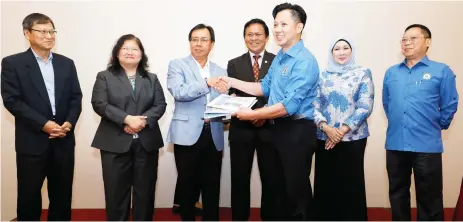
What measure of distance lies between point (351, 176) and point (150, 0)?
253cm

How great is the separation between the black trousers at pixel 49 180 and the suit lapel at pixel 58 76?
0.33 m

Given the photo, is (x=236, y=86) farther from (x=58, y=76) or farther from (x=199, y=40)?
(x=58, y=76)

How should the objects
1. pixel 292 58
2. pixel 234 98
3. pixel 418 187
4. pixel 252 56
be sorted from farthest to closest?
pixel 252 56 < pixel 418 187 < pixel 234 98 < pixel 292 58

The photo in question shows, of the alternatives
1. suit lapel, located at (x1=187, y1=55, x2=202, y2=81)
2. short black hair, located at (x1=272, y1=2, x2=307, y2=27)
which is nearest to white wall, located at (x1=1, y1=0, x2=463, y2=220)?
suit lapel, located at (x1=187, y1=55, x2=202, y2=81)

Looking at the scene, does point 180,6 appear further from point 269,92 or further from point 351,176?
point 351,176

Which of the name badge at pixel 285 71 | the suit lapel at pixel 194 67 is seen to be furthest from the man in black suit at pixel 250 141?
the name badge at pixel 285 71

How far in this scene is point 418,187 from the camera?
2.60 meters

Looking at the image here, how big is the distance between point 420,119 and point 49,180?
2685mm

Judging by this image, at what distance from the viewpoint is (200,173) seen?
275 centimetres

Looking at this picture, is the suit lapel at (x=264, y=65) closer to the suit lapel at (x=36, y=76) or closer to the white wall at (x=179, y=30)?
the white wall at (x=179, y=30)

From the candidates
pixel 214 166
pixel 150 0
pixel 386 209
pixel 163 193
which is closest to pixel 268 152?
pixel 214 166

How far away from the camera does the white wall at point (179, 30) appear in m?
3.61

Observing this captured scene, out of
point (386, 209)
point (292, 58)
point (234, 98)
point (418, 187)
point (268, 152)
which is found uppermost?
point (292, 58)

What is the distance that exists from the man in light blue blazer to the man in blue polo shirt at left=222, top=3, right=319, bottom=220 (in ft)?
1.85
